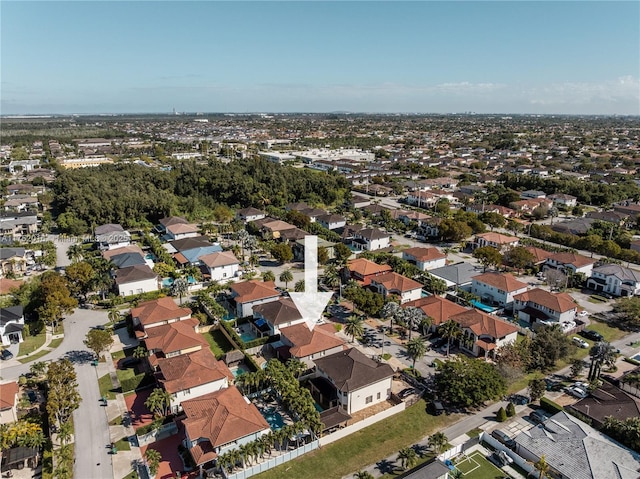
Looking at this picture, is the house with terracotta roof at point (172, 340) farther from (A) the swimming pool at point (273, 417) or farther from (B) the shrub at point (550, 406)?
(B) the shrub at point (550, 406)

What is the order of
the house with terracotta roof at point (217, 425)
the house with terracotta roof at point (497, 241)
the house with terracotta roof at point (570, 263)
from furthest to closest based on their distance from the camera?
the house with terracotta roof at point (497, 241), the house with terracotta roof at point (570, 263), the house with terracotta roof at point (217, 425)

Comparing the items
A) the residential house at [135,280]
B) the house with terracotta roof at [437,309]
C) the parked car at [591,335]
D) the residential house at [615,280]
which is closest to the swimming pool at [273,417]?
the house with terracotta roof at [437,309]

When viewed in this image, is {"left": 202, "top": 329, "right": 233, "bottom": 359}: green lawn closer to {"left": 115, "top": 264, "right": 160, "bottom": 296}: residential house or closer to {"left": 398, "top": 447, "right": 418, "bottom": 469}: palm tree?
{"left": 115, "top": 264, "right": 160, "bottom": 296}: residential house

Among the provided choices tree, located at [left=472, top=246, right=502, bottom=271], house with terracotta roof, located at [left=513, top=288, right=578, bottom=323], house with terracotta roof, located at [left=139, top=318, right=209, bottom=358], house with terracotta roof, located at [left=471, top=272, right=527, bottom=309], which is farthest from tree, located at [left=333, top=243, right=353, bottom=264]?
house with terracotta roof, located at [left=139, top=318, right=209, bottom=358]

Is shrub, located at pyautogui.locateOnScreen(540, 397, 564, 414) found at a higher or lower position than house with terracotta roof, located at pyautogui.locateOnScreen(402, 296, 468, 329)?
lower

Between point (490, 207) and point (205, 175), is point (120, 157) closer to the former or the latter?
point (205, 175)

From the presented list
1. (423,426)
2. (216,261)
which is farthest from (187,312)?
(423,426)
